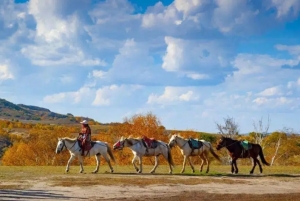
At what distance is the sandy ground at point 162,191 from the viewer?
1619 cm

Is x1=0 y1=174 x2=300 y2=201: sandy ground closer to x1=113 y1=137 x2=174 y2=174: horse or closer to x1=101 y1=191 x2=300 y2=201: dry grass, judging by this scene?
x1=101 y1=191 x2=300 y2=201: dry grass

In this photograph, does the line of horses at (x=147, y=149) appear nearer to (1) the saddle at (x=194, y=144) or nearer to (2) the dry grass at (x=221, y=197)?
(1) the saddle at (x=194, y=144)

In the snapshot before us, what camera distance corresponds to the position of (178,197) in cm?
1709

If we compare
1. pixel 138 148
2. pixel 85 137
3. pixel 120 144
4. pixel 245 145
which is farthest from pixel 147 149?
pixel 245 145

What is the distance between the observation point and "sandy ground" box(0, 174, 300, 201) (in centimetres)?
1619

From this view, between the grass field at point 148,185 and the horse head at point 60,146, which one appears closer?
the grass field at point 148,185

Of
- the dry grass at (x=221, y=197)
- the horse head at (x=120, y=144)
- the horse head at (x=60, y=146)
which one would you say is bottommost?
the dry grass at (x=221, y=197)

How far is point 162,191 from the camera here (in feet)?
60.1

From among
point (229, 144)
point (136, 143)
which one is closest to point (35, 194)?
point (136, 143)

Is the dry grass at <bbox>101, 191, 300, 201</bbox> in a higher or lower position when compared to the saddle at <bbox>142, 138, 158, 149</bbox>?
lower

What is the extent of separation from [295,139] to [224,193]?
55342 millimetres

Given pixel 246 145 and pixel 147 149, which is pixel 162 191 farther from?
pixel 246 145

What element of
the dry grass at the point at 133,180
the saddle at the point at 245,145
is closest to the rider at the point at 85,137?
the dry grass at the point at 133,180

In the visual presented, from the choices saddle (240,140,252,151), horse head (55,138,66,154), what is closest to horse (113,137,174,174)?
horse head (55,138,66,154)
